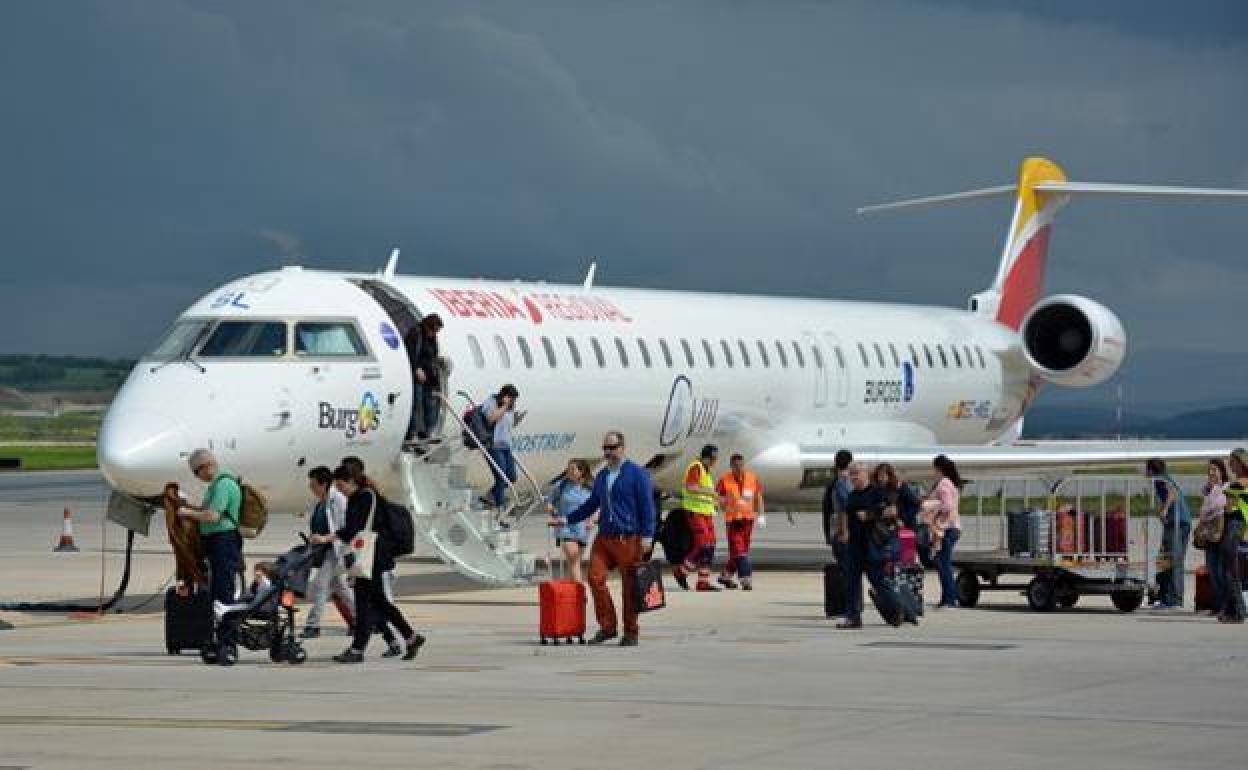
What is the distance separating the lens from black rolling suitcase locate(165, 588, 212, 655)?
1950 cm

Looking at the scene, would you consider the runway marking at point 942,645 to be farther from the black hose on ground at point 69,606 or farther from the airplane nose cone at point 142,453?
the black hose on ground at point 69,606

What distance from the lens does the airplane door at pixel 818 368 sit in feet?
122

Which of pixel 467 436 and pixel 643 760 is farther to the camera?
→ pixel 467 436

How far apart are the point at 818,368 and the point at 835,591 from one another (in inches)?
535

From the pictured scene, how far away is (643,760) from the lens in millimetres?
13000

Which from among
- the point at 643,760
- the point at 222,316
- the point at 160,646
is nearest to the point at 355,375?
the point at 222,316

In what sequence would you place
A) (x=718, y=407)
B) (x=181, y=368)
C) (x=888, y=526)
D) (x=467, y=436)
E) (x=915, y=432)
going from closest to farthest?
(x=888, y=526) < (x=181, y=368) < (x=467, y=436) < (x=718, y=407) < (x=915, y=432)

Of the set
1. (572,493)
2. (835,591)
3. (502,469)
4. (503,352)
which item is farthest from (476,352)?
(835,591)

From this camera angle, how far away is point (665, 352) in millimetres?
33250

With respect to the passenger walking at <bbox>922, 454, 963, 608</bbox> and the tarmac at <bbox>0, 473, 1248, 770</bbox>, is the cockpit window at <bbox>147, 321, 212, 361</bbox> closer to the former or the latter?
the tarmac at <bbox>0, 473, 1248, 770</bbox>

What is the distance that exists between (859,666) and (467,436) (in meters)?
10.2

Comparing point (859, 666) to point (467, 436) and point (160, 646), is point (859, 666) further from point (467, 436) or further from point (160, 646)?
point (467, 436)

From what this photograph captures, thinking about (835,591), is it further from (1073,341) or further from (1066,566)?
(1073,341)

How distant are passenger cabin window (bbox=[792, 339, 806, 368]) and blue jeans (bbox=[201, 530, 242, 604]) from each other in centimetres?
1671
